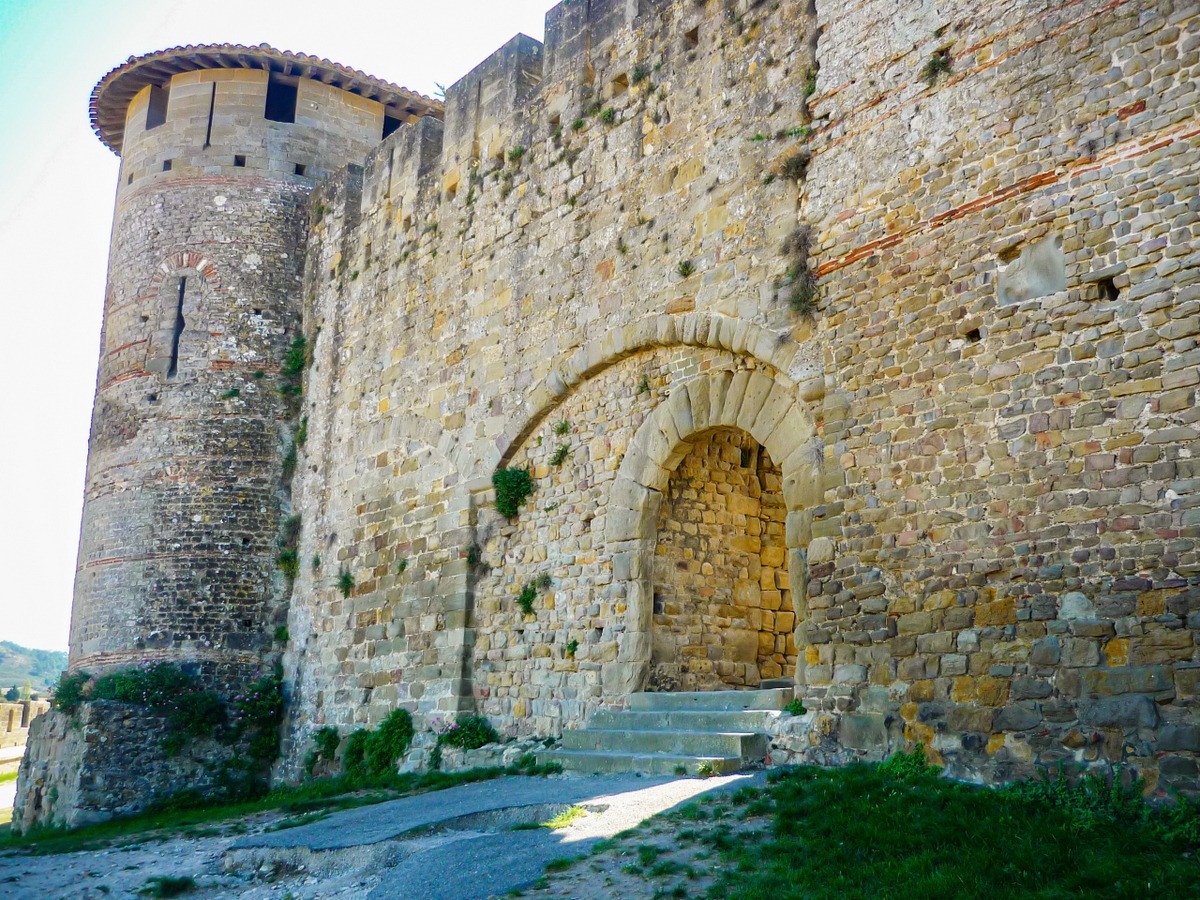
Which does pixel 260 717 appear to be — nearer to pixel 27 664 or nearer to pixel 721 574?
pixel 721 574

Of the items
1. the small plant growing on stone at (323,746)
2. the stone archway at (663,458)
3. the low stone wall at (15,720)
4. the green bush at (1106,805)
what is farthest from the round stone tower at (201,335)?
the low stone wall at (15,720)

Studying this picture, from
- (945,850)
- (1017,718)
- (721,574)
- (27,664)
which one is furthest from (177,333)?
(27,664)

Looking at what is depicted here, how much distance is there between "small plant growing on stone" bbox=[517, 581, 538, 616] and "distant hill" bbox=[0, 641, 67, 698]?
295 feet

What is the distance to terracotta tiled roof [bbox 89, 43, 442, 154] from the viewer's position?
53.4 ft

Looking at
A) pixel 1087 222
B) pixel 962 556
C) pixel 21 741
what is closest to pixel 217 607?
pixel 962 556

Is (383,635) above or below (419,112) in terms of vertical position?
below

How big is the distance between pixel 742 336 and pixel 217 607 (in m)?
8.35

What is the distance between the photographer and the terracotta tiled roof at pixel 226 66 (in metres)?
16.3

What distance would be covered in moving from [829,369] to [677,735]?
2863mm

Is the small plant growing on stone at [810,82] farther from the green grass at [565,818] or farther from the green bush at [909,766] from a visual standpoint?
the green grass at [565,818]

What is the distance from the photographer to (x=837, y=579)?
8117 millimetres

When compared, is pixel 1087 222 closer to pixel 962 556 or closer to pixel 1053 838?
pixel 962 556

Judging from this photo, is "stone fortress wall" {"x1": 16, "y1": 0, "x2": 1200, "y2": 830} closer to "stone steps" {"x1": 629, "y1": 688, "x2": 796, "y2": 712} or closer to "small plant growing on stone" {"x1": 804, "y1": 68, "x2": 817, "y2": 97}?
"small plant growing on stone" {"x1": 804, "y1": 68, "x2": 817, "y2": 97}

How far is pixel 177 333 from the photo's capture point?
1558 centimetres
